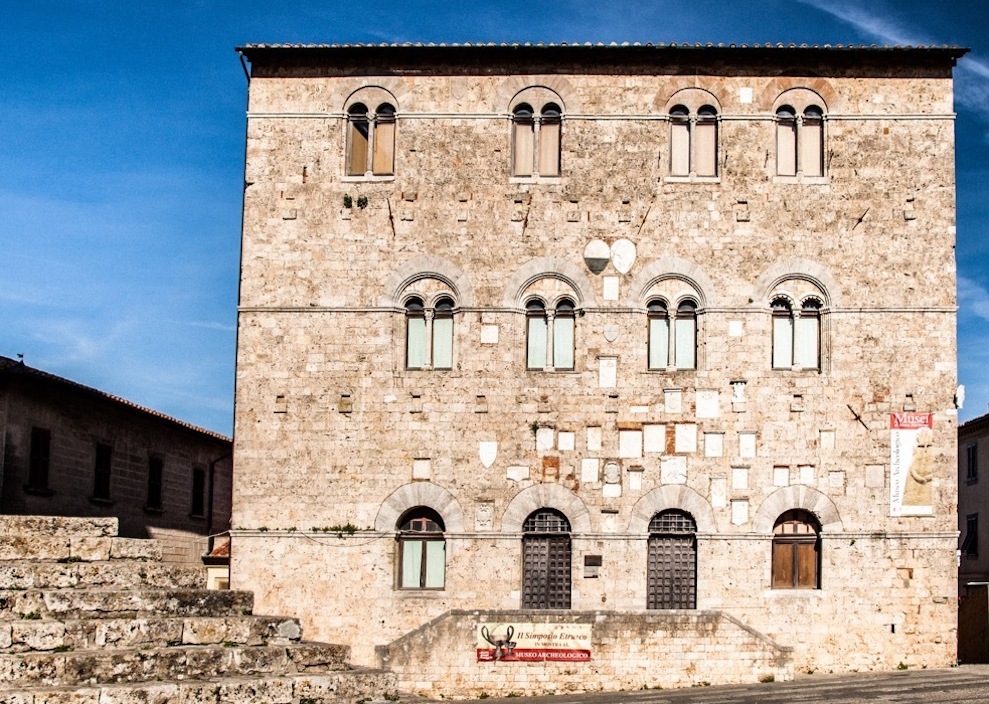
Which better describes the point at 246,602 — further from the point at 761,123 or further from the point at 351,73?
the point at 761,123

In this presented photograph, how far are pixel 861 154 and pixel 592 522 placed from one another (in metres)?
8.16

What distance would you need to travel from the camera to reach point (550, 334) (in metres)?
22.8

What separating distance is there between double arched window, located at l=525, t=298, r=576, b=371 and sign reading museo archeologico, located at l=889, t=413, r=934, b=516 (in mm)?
5790

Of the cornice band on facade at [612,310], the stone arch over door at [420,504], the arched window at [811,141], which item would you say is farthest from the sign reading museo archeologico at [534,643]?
the arched window at [811,141]

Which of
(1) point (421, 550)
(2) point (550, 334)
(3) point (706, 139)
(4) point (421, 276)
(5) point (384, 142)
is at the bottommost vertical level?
(1) point (421, 550)

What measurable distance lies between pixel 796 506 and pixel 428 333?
7.13 metres

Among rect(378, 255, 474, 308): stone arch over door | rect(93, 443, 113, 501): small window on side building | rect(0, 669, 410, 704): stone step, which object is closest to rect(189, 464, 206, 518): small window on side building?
rect(93, 443, 113, 501): small window on side building

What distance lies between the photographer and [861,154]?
75.0ft

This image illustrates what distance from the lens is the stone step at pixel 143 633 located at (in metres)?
12.6

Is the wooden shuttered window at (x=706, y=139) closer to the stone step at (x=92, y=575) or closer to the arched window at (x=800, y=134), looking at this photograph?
the arched window at (x=800, y=134)

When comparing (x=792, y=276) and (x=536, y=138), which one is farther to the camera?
(x=536, y=138)

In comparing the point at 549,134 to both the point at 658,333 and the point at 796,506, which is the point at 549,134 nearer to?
the point at 658,333

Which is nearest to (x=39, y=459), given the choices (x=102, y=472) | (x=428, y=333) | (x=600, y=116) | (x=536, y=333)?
(x=102, y=472)

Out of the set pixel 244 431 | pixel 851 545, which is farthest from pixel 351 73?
pixel 851 545
